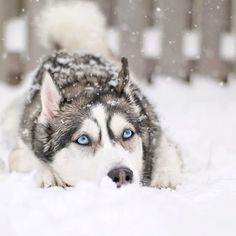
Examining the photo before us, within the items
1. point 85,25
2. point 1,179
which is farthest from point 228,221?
point 85,25

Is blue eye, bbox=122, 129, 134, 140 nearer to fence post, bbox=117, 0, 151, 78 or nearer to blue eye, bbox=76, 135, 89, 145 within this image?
blue eye, bbox=76, 135, 89, 145

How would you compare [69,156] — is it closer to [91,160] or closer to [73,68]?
[91,160]

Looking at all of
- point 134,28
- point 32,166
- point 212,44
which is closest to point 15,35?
point 134,28

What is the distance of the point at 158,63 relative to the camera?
6.84 m

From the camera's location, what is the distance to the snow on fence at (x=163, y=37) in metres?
6.63

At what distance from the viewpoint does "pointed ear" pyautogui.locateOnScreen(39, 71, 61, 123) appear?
11.7 ft

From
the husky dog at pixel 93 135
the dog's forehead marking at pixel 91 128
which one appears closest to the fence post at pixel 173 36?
the husky dog at pixel 93 135

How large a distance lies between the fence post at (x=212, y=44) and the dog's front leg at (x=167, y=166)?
2875 mm

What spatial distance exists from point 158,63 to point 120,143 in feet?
11.5

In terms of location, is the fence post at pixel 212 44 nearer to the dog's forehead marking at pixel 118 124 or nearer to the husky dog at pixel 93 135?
the husky dog at pixel 93 135

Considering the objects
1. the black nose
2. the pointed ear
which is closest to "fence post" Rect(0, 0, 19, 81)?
the pointed ear

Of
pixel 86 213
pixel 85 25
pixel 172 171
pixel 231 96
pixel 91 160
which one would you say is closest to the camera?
pixel 86 213

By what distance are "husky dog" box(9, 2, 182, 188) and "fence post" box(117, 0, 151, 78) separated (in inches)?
92.4

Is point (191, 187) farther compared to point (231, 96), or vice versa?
point (231, 96)
